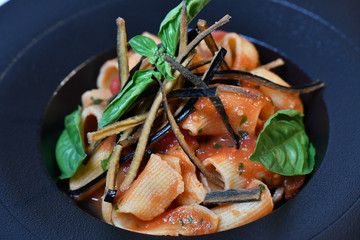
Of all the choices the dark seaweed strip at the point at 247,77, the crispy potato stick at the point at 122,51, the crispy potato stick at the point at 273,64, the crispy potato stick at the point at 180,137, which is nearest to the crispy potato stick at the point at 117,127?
the crispy potato stick at the point at 180,137

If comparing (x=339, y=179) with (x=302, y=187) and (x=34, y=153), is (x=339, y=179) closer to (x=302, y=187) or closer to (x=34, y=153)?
(x=302, y=187)

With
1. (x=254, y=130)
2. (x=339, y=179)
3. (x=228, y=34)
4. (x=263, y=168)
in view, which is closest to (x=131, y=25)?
(x=228, y=34)

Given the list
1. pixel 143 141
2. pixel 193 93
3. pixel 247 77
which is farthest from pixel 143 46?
pixel 247 77

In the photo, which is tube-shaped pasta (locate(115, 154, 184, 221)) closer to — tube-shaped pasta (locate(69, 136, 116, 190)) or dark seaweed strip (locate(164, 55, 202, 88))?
tube-shaped pasta (locate(69, 136, 116, 190))

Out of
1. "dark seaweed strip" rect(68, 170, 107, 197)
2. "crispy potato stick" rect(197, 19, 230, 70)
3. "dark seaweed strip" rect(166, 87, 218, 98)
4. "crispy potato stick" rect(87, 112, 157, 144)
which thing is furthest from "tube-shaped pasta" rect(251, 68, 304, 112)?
"dark seaweed strip" rect(68, 170, 107, 197)

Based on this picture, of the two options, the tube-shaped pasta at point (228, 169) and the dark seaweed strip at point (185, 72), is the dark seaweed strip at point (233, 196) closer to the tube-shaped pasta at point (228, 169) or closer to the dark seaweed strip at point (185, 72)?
the tube-shaped pasta at point (228, 169)

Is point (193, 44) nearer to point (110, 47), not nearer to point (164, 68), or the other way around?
point (164, 68)
